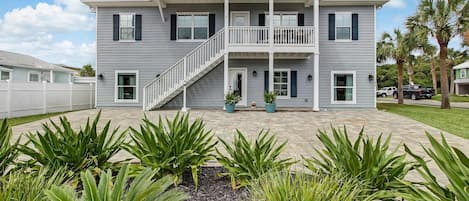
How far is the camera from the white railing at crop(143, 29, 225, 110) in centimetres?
1508

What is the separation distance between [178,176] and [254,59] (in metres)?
13.0

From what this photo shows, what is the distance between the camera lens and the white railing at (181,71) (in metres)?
15.1

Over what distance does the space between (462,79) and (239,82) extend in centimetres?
3687

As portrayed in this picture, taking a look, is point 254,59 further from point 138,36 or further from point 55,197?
point 55,197

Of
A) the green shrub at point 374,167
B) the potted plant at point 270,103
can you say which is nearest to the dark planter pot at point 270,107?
the potted plant at point 270,103

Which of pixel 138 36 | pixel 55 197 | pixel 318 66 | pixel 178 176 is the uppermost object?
pixel 138 36

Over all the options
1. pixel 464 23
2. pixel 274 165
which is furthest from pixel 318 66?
pixel 274 165

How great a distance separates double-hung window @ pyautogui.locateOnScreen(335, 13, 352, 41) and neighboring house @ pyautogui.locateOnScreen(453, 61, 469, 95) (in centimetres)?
3157

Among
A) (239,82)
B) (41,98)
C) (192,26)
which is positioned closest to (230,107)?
(239,82)

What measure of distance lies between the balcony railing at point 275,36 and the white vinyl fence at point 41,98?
9050 mm

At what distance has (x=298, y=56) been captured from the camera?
15.9m

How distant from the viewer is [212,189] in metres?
3.72

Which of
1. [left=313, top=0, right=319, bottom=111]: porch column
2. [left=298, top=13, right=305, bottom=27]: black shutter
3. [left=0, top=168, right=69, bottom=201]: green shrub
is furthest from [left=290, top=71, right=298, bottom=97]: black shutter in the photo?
[left=0, top=168, right=69, bottom=201]: green shrub

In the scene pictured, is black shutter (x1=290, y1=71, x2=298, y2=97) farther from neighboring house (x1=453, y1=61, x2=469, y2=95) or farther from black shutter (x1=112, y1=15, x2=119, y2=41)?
neighboring house (x1=453, y1=61, x2=469, y2=95)
